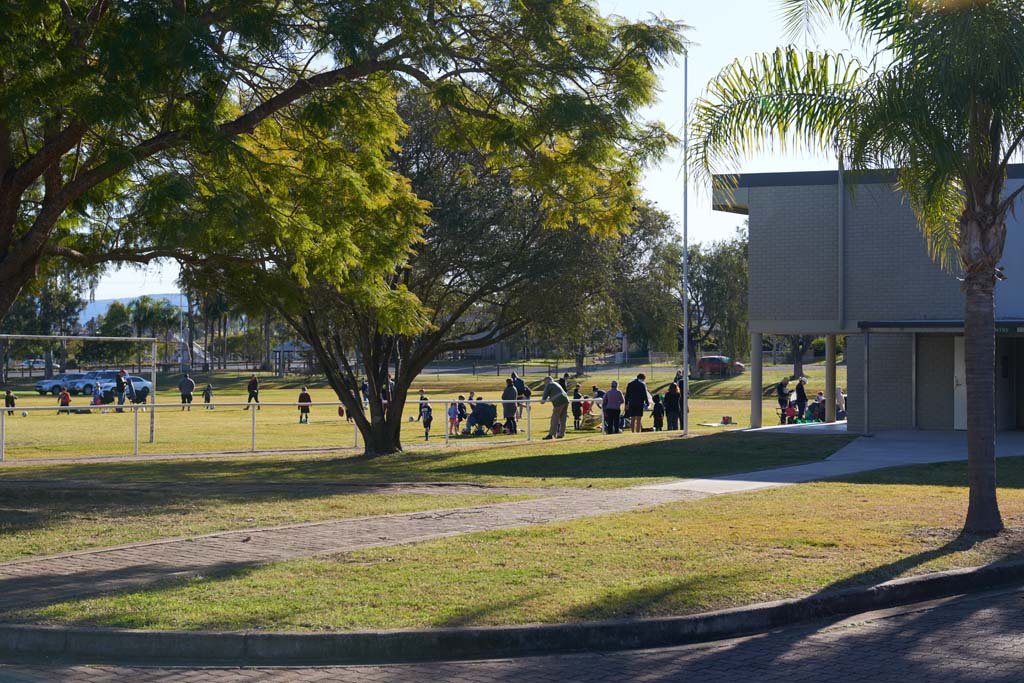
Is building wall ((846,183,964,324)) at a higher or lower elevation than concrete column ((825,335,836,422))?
higher

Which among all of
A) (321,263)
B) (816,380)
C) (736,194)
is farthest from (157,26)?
(816,380)

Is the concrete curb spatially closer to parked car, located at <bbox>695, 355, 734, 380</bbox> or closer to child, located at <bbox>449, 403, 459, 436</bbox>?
child, located at <bbox>449, 403, 459, 436</bbox>

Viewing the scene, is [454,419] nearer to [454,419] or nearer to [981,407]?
[454,419]

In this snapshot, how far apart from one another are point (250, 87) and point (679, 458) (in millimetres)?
10313

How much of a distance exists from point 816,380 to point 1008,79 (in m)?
61.9

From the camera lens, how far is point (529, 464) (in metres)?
19.7

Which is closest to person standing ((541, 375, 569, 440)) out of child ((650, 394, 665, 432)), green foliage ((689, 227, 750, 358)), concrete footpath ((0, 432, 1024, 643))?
child ((650, 394, 665, 432))

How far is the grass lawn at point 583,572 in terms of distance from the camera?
7469 millimetres

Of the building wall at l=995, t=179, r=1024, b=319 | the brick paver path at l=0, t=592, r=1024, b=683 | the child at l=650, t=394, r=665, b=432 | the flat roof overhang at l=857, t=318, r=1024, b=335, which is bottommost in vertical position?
the brick paver path at l=0, t=592, r=1024, b=683

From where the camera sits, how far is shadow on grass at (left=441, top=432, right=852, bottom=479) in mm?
18281

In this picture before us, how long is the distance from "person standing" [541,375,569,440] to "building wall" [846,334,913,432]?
265 inches

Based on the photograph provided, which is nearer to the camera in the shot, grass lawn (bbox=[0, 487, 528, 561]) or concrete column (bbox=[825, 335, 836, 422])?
grass lawn (bbox=[0, 487, 528, 561])

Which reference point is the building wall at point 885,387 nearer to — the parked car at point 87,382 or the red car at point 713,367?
the parked car at point 87,382

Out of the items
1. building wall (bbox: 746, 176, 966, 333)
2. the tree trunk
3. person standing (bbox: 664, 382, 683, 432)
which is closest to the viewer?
the tree trunk
